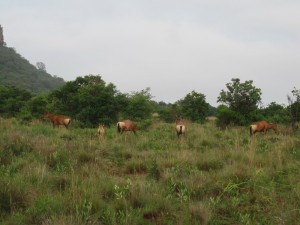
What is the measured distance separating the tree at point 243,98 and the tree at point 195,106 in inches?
275

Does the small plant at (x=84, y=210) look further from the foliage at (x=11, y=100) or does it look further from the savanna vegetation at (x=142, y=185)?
the foliage at (x=11, y=100)

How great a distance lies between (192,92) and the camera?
1030 inches

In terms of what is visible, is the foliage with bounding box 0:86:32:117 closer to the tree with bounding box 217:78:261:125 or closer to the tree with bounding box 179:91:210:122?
the tree with bounding box 179:91:210:122

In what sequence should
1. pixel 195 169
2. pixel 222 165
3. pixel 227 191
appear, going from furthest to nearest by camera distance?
pixel 222 165 < pixel 195 169 < pixel 227 191

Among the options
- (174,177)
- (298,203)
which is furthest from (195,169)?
(298,203)

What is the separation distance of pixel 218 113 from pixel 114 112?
657 cm

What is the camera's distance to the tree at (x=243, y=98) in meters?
18.1

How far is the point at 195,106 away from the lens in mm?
25875

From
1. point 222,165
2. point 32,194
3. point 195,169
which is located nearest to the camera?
point 32,194

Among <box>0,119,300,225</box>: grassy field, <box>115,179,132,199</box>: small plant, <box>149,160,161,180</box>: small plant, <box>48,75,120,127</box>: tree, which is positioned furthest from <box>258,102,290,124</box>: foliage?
<box>115,179,132,199</box>: small plant

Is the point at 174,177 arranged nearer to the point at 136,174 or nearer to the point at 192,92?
the point at 136,174

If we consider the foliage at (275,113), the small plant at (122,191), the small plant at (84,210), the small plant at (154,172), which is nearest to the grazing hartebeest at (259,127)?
the foliage at (275,113)

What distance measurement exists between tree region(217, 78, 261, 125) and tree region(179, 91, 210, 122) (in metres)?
6.99

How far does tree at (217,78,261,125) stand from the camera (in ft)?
59.4
